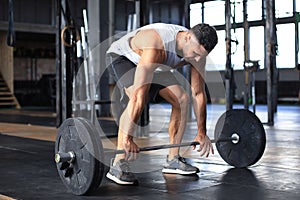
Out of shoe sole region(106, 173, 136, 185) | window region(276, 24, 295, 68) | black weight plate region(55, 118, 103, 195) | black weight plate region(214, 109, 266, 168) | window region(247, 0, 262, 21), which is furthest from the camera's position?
window region(247, 0, 262, 21)

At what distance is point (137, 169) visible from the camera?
2.79m

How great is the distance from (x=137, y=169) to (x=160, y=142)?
136cm

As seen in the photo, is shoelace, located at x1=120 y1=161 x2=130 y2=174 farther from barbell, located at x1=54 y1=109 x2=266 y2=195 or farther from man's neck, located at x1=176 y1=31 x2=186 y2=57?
man's neck, located at x1=176 y1=31 x2=186 y2=57

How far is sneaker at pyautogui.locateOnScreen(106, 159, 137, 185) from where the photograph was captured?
2.35m

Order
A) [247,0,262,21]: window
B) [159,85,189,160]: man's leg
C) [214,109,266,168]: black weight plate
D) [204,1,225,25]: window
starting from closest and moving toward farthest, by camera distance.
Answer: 1. [159,85,189,160]: man's leg
2. [214,109,266,168]: black weight plate
3. [247,0,262,21]: window
4. [204,1,225,25]: window

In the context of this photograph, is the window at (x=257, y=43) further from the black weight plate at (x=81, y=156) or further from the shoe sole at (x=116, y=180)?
the black weight plate at (x=81, y=156)

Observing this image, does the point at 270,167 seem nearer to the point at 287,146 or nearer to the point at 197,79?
the point at 197,79

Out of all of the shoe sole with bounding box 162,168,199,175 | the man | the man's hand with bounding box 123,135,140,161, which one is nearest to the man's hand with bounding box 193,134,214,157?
the man

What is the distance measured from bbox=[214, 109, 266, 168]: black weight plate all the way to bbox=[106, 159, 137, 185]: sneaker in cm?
56

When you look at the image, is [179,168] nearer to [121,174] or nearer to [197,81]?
[121,174]

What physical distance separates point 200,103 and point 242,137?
19.8 inches

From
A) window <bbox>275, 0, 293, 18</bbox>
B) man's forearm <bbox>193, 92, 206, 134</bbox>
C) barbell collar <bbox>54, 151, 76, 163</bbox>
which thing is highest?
window <bbox>275, 0, 293, 18</bbox>

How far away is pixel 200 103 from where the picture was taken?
2385mm

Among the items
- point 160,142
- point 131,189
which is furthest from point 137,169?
point 160,142
